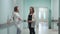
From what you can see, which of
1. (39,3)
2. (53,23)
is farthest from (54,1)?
(39,3)

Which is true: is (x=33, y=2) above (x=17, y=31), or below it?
above

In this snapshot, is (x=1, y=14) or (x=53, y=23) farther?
(x=53, y=23)

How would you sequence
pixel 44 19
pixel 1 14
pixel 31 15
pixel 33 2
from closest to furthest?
pixel 1 14 → pixel 31 15 → pixel 33 2 → pixel 44 19

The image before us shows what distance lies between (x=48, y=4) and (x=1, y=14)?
11915mm

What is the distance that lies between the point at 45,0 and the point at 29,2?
5.78 feet

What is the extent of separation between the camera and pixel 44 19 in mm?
25250

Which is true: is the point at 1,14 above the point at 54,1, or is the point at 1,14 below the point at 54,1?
below

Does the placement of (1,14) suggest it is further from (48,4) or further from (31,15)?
(48,4)

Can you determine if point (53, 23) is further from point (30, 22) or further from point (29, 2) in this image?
point (30, 22)

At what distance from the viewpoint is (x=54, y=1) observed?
41.5 ft

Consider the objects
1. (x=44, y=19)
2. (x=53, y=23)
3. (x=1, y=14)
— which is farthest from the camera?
(x=44, y=19)

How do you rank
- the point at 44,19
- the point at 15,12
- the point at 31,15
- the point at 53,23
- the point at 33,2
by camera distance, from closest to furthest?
the point at 15,12
the point at 31,15
the point at 53,23
the point at 33,2
the point at 44,19

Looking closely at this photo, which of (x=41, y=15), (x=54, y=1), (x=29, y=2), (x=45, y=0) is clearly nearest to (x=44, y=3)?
(x=45, y=0)

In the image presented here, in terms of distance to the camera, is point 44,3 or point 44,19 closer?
point 44,3
